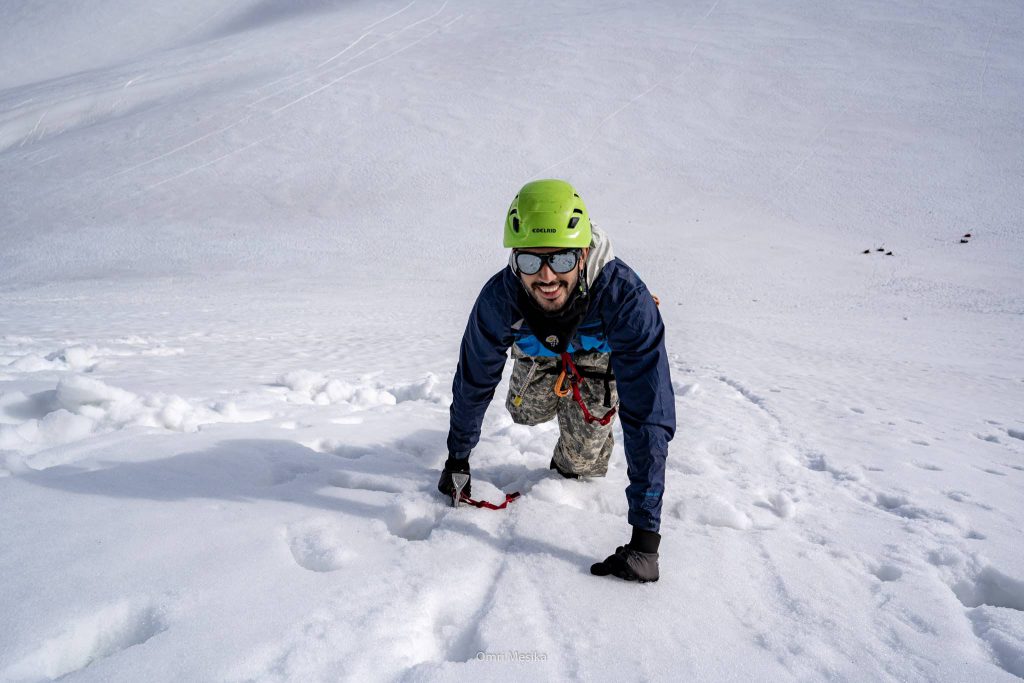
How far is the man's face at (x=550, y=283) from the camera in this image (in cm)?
250

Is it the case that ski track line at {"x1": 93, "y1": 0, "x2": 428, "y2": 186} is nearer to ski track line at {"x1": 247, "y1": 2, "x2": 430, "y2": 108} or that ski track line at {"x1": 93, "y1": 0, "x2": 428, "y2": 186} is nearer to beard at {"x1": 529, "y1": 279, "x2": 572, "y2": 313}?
ski track line at {"x1": 247, "y1": 2, "x2": 430, "y2": 108}

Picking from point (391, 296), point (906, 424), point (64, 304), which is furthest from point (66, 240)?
point (906, 424)

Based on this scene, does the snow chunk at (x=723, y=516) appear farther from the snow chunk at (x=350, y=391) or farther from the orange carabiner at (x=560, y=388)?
the snow chunk at (x=350, y=391)

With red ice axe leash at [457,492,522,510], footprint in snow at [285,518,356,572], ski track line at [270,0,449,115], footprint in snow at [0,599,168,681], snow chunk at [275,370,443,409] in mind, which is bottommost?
snow chunk at [275,370,443,409]

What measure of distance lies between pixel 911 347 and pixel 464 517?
8.87 meters

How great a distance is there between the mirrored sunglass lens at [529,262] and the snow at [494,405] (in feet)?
4.03

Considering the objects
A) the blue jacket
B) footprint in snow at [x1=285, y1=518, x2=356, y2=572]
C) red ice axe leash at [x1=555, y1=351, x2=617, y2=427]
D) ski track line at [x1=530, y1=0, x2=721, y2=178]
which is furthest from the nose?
ski track line at [x1=530, y1=0, x2=721, y2=178]

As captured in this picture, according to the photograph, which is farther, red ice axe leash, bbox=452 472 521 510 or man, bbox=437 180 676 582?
red ice axe leash, bbox=452 472 521 510

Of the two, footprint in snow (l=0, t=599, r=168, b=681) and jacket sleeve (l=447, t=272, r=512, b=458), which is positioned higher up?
jacket sleeve (l=447, t=272, r=512, b=458)

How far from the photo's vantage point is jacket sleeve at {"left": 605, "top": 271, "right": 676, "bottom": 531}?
2418 millimetres

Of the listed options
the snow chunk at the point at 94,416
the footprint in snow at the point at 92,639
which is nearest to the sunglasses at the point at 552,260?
the footprint in snow at the point at 92,639

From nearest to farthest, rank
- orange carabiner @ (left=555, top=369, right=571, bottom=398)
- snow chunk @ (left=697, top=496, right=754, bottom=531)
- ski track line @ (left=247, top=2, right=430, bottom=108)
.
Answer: snow chunk @ (left=697, top=496, right=754, bottom=531)
orange carabiner @ (left=555, top=369, right=571, bottom=398)
ski track line @ (left=247, top=2, right=430, bottom=108)

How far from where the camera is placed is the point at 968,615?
2195 mm

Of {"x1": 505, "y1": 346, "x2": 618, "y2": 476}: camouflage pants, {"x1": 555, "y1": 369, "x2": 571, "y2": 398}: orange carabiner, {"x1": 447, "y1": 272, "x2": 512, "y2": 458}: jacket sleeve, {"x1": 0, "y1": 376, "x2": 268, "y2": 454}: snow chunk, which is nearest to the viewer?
{"x1": 447, "y1": 272, "x2": 512, "y2": 458}: jacket sleeve
